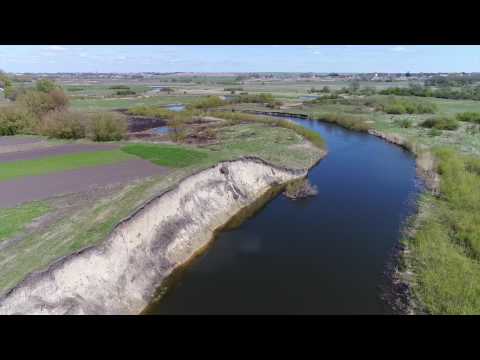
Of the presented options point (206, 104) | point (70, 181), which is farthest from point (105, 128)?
point (206, 104)

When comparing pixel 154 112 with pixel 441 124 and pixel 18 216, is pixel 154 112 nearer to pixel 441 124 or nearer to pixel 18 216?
pixel 18 216

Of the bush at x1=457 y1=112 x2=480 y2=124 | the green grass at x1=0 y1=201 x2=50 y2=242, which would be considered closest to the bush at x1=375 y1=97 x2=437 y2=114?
the bush at x1=457 y1=112 x2=480 y2=124

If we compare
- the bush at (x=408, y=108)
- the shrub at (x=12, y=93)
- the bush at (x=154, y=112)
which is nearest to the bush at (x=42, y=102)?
the bush at (x=154, y=112)

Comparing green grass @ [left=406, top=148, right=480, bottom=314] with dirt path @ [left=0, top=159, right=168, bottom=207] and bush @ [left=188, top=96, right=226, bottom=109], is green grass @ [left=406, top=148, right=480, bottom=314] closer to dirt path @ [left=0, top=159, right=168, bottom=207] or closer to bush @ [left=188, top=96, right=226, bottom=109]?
dirt path @ [left=0, top=159, right=168, bottom=207]

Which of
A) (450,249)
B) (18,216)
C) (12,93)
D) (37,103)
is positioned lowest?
(450,249)

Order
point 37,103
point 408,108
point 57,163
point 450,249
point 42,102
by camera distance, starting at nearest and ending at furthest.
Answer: point 450,249, point 57,163, point 37,103, point 42,102, point 408,108

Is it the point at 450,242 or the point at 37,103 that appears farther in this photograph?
the point at 37,103

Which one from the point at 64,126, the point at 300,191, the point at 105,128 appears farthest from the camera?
the point at 64,126
